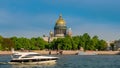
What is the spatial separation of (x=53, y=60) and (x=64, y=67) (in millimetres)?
9771

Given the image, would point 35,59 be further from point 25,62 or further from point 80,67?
point 80,67

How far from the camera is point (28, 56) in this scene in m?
85.4

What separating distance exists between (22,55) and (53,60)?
582 centimetres

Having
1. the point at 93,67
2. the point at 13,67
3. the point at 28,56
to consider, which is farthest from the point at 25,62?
the point at 93,67

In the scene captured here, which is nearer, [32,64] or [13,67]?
[13,67]

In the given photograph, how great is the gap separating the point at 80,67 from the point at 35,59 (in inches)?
418

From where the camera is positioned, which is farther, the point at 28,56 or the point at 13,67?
the point at 28,56

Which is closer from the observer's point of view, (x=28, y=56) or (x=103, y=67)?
(x=103, y=67)

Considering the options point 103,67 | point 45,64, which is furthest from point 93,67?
point 45,64

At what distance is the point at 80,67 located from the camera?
78125 mm

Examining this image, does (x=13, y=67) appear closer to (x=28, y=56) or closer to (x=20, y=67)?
(x=20, y=67)

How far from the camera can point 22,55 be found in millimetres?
85188

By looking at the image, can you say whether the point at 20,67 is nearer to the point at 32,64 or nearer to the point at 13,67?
the point at 13,67

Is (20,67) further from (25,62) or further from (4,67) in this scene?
(25,62)
